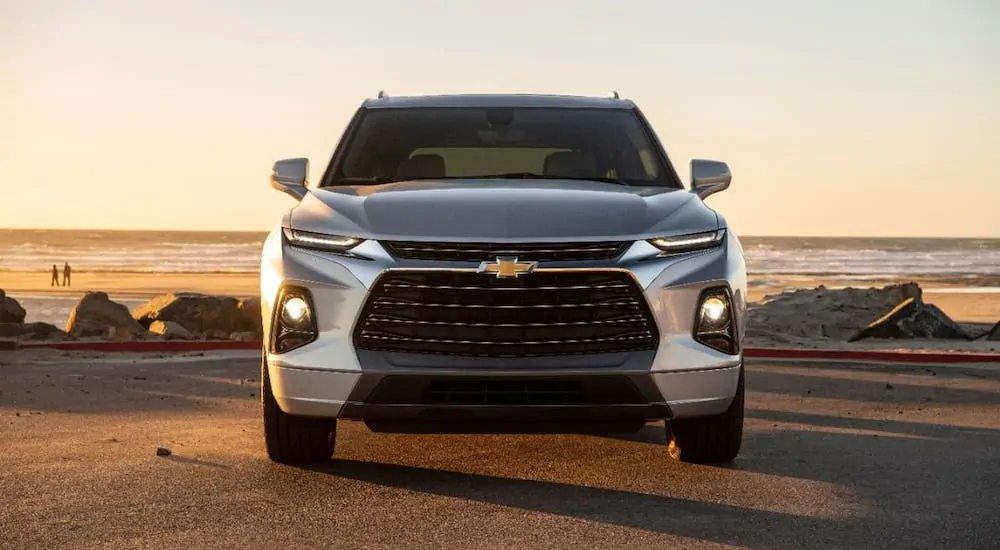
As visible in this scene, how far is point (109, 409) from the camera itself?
917 centimetres

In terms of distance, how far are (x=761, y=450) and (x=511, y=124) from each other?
91.6 inches

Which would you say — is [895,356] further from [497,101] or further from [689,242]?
[689,242]

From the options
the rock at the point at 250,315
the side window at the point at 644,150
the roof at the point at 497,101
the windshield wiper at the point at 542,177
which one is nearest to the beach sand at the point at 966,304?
the rock at the point at 250,315

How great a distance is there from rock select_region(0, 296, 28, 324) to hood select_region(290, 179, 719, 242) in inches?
619

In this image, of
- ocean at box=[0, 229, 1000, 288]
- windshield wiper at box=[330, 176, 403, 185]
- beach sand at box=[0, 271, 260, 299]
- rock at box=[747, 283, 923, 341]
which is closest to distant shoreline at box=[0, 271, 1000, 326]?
beach sand at box=[0, 271, 260, 299]

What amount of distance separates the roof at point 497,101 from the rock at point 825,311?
546 inches

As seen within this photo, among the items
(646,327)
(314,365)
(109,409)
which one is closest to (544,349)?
(646,327)

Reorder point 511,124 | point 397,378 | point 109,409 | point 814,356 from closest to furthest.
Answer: point 397,378
point 511,124
point 109,409
point 814,356

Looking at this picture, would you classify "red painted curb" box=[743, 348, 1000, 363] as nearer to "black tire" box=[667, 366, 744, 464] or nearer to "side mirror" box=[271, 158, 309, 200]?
"black tire" box=[667, 366, 744, 464]

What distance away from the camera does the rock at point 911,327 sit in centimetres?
1884

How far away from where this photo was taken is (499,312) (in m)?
5.43

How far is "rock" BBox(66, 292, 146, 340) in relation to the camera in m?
19.5

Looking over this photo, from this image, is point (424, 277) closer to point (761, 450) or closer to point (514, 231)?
point (514, 231)

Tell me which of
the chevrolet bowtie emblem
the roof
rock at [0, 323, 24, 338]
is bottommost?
rock at [0, 323, 24, 338]
